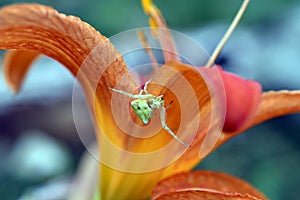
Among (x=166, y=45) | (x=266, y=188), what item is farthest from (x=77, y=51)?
(x=266, y=188)

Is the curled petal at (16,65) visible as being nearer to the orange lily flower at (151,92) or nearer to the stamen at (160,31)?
the orange lily flower at (151,92)

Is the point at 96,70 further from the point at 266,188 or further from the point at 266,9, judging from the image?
the point at 266,9

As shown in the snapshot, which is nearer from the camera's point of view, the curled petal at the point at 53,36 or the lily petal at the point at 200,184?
the curled petal at the point at 53,36

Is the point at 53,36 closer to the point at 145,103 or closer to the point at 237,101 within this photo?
the point at 145,103

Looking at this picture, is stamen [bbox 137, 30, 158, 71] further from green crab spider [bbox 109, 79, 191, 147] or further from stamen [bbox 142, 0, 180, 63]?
green crab spider [bbox 109, 79, 191, 147]

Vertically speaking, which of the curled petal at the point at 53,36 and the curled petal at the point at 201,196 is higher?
the curled petal at the point at 53,36

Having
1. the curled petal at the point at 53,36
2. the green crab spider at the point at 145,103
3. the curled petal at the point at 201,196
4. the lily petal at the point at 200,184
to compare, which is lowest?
the lily petal at the point at 200,184

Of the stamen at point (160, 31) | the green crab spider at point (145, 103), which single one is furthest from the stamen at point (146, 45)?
the green crab spider at point (145, 103)

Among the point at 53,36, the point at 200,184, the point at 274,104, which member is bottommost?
the point at 200,184

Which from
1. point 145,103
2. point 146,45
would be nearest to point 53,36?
point 145,103
